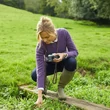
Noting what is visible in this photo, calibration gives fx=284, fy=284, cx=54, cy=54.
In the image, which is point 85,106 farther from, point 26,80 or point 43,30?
point 26,80

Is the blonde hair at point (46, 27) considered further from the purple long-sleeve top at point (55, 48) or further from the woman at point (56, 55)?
the purple long-sleeve top at point (55, 48)

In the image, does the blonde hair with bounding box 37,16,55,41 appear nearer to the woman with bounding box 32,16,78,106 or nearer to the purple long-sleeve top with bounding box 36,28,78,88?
the woman with bounding box 32,16,78,106

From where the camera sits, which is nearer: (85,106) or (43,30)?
(43,30)

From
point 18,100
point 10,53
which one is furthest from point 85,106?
point 10,53

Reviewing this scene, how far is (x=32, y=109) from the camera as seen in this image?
501 centimetres

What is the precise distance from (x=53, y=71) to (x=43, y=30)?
1.07 metres

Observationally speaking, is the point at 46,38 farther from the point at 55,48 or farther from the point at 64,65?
Result: the point at 64,65

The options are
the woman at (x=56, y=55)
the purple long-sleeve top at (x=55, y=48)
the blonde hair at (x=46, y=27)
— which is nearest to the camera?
the blonde hair at (x=46, y=27)

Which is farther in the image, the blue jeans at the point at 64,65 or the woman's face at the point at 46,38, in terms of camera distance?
the blue jeans at the point at 64,65

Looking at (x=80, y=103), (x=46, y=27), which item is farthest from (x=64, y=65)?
(x=46, y=27)

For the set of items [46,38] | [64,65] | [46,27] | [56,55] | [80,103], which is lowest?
[80,103]

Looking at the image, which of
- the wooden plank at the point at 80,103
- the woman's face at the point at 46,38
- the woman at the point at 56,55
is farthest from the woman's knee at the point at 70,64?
the wooden plank at the point at 80,103

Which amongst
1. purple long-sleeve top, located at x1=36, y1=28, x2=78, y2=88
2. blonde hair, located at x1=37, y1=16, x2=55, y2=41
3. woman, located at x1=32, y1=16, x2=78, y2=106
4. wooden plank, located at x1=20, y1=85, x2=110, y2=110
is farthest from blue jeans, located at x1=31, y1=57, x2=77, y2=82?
blonde hair, located at x1=37, y1=16, x2=55, y2=41

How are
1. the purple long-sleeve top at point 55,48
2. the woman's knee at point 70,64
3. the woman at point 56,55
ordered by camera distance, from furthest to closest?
the woman's knee at point 70,64, the purple long-sleeve top at point 55,48, the woman at point 56,55
